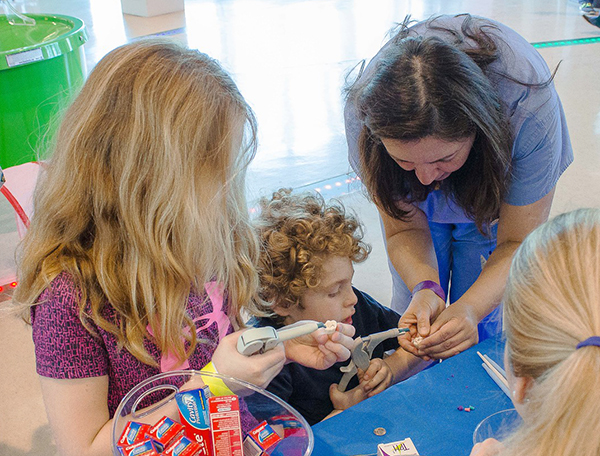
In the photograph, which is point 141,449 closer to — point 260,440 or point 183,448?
point 183,448

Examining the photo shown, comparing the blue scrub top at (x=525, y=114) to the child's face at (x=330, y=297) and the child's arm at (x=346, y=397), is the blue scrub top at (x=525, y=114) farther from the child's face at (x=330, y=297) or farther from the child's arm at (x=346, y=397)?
the child's arm at (x=346, y=397)

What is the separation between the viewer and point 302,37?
5883mm

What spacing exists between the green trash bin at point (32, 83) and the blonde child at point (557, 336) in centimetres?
211

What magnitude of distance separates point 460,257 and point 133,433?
1.29m

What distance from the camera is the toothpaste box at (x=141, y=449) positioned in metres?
0.85

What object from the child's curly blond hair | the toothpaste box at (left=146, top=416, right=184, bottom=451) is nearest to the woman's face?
the child's curly blond hair

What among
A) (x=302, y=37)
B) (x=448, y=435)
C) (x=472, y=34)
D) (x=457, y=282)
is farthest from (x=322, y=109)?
(x=448, y=435)

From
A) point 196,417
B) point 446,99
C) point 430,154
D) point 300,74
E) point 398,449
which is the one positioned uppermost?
point 446,99

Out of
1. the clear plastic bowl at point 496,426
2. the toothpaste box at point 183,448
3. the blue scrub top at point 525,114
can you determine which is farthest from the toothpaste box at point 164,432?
the blue scrub top at point 525,114

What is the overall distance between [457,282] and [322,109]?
8.53 feet

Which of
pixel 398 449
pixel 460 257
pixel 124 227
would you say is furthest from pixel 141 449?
pixel 460 257

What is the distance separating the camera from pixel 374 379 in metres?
1.60

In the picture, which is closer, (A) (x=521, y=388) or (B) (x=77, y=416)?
(A) (x=521, y=388)

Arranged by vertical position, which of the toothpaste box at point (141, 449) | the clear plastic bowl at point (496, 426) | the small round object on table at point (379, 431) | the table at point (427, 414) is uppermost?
the toothpaste box at point (141, 449)
